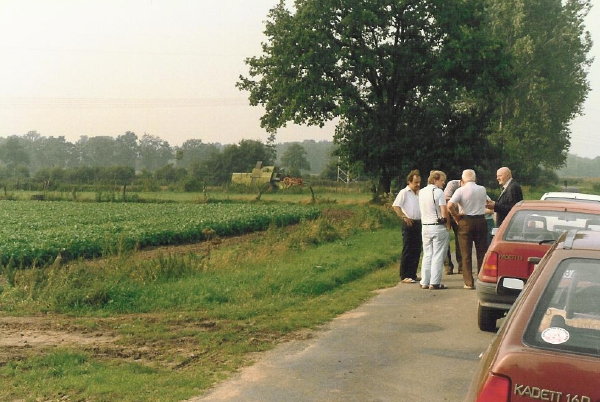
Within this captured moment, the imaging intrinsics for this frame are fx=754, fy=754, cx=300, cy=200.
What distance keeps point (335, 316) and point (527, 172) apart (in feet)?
199

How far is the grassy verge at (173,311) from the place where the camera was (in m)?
7.01

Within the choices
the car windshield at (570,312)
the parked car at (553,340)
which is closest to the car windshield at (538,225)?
the parked car at (553,340)

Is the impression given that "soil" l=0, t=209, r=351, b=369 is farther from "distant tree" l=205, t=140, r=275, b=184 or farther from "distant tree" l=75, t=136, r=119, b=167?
"distant tree" l=75, t=136, r=119, b=167

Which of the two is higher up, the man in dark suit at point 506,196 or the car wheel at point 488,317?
the man in dark suit at point 506,196

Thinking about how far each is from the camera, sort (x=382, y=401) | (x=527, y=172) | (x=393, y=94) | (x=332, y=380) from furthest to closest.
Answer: (x=527, y=172) < (x=393, y=94) < (x=332, y=380) < (x=382, y=401)

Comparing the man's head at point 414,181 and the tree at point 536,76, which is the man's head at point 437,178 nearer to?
the man's head at point 414,181

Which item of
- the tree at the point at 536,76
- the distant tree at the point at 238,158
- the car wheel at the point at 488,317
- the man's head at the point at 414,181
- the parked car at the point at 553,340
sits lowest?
the car wheel at the point at 488,317

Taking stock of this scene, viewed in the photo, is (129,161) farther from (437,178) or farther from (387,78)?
(437,178)

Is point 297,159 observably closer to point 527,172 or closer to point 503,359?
point 527,172

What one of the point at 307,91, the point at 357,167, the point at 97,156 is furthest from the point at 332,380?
the point at 97,156

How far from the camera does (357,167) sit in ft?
142

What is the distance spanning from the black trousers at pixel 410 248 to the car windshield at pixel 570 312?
9.45 meters

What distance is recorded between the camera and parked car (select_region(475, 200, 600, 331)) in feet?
28.9

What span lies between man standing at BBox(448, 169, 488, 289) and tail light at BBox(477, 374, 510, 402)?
9018 mm
